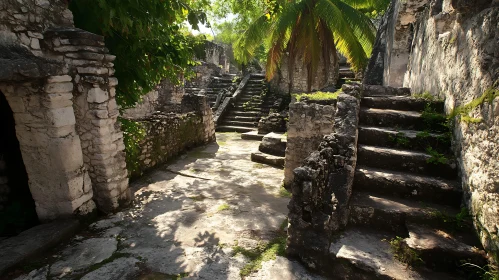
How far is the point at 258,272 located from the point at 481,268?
6.36 ft

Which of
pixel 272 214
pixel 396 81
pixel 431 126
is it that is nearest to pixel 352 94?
pixel 431 126

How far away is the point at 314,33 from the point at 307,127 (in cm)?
773

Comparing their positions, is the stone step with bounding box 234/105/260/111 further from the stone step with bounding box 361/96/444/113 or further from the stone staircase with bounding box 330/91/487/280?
the stone staircase with bounding box 330/91/487/280

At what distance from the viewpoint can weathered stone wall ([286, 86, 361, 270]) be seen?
2.84 m

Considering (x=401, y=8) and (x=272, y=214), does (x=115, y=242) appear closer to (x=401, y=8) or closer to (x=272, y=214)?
(x=272, y=214)

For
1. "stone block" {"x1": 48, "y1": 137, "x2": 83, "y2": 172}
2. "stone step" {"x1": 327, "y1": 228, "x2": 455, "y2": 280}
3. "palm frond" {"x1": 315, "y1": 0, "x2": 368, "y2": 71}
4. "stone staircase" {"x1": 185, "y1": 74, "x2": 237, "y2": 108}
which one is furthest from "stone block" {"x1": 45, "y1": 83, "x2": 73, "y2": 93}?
"stone staircase" {"x1": 185, "y1": 74, "x2": 237, "y2": 108}

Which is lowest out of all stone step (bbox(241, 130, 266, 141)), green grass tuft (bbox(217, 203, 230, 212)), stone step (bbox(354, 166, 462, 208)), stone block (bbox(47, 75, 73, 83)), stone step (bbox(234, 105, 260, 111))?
green grass tuft (bbox(217, 203, 230, 212))

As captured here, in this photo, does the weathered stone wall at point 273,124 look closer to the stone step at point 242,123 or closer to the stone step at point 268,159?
the stone step at point 242,123

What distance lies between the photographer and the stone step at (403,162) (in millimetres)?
3311

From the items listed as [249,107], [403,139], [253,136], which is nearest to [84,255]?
[403,139]

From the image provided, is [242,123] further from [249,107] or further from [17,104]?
[17,104]

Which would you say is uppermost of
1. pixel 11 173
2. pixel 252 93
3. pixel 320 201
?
pixel 252 93

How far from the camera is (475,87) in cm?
301

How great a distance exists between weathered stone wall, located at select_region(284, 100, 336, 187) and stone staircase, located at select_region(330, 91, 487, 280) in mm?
990
